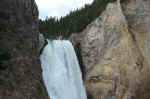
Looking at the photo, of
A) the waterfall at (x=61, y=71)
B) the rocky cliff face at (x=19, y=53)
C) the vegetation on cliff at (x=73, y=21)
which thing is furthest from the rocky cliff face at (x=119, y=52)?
the rocky cliff face at (x=19, y=53)

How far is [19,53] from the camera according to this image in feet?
47.3

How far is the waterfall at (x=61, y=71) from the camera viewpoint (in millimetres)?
17172

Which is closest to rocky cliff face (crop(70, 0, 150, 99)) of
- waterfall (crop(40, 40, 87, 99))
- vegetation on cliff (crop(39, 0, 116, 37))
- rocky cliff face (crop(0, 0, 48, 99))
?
waterfall (crop(40, 40, 87, 99))

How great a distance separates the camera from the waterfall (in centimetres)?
1717

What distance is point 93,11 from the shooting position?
2152cm

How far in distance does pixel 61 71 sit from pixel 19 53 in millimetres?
4391

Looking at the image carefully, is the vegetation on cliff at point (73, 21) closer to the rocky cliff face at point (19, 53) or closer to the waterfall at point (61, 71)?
the waterfall at point (61, 71)

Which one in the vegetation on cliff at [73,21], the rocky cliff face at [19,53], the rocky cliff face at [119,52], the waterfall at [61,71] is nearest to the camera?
the rocky cliff face at [19,53]

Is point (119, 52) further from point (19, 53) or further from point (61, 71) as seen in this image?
point (19, 53)

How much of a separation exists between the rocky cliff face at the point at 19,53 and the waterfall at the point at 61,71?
1689 mm

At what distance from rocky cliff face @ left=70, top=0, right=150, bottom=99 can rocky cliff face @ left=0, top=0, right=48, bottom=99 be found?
14.7ft

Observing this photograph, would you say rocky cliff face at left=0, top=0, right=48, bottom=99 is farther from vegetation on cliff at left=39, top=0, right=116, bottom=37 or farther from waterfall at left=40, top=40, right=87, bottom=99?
vegetation on cliff at left=39, top=0, right=116, bottom=37

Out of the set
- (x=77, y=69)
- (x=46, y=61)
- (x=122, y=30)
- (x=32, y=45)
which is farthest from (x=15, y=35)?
(x=122, y=30)

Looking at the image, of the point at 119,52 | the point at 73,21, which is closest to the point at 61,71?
the point at 119,52
